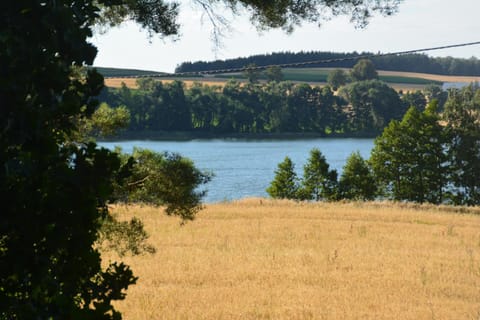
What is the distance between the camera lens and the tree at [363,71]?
184 meters

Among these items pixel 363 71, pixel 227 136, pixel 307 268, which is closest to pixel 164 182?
pixel 307 268

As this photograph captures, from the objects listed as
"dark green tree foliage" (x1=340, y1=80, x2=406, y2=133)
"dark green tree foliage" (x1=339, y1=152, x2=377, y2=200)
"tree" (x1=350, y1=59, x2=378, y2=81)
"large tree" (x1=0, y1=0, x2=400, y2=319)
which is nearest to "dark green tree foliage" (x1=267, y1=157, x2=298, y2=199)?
"dark green tree foliage" (x1=339, y1=152, x2=377, y2=200)

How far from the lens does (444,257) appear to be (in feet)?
78.0

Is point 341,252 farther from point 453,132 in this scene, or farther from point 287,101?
point 287,101


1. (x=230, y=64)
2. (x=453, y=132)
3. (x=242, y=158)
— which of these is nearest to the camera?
(x=453, y=132)

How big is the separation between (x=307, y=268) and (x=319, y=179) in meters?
39.9

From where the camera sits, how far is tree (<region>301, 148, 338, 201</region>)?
60.6 m

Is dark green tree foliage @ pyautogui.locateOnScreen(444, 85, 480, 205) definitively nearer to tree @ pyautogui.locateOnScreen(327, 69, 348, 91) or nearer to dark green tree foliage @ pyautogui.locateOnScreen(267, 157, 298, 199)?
dark green tree foliage @ pyautogui.locateOnScreen(267, 157, 298, 199)

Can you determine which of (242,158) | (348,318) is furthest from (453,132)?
(348,318)

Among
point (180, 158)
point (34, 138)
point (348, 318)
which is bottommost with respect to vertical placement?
point (348, 318)

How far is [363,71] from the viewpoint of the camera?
185750 millimetres

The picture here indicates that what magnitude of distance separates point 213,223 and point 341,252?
9386mm

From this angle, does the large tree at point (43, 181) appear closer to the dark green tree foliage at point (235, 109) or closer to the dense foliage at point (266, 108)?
the dark green tree foliage at point (235, 109)

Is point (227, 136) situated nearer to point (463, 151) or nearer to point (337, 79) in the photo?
point (337, 79)
